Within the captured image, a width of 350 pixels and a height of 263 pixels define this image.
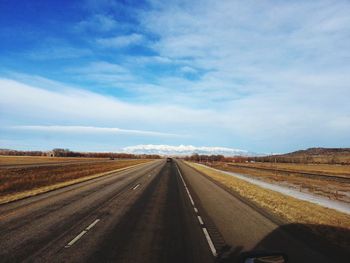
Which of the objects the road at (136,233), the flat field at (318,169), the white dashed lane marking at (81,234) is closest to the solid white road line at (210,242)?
the road at (136,233)

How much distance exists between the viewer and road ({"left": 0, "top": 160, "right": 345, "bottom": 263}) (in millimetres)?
7211

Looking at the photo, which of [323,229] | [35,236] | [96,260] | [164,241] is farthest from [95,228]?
[323,229]

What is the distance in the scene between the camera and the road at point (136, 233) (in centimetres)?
721

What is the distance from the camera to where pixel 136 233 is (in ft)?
30.7

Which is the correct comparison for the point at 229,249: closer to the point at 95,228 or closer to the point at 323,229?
the point at 95,228

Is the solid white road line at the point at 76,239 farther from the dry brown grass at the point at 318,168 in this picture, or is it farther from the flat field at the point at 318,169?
the dry brown grass at the point at 318,168

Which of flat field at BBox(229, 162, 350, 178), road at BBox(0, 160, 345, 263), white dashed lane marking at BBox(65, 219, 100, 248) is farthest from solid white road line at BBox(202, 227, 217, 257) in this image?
flat field at BBox(229, 162, 350, 178)

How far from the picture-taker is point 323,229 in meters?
10.9

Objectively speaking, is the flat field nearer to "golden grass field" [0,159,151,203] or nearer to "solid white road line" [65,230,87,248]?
"golden grass field" [0,159,151,203]

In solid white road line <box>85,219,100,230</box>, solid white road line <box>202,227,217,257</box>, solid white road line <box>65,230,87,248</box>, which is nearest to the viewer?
solid white road line <box>202,227,217,257</box>

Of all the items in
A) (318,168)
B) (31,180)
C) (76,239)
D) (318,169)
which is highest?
(318,168)

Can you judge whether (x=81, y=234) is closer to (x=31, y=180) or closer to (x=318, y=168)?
(x=31, y=180)

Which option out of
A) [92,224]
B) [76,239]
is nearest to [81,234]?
[76,239]

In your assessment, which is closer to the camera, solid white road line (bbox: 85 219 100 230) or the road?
the road
